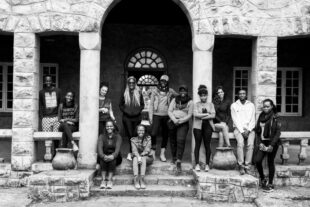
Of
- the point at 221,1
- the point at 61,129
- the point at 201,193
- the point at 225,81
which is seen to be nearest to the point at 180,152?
the point at 201,193

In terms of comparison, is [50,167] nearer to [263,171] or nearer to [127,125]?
[127,125]

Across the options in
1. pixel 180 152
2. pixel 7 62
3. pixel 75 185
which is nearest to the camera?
pixel 75 185

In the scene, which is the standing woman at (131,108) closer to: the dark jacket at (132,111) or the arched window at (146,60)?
the dark jacket at (132,111)

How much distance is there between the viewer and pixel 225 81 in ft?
47.2

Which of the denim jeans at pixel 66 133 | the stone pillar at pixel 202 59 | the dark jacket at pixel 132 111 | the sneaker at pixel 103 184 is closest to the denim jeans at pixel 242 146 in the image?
the stone pillar at pixel 202 59

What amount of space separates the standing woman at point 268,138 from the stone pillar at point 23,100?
201 inches

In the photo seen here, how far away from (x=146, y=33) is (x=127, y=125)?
5773 mm

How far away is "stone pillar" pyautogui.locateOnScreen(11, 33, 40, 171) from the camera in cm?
921

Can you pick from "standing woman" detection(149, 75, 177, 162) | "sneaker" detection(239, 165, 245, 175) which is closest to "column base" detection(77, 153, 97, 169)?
"standing woman" detection(149, 75, 177, 162)

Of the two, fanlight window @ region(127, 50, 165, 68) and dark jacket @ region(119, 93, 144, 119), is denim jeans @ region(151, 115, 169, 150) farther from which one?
fanlight window @ region(127, 50, 165, 68)

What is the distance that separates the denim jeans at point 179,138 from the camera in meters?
9.00

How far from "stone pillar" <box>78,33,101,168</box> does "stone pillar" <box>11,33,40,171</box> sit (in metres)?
1.15

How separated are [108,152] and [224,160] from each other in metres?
2.45

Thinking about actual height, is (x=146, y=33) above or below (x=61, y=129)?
above
